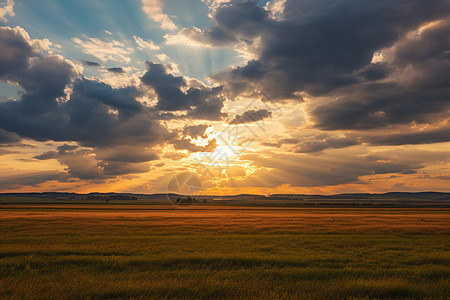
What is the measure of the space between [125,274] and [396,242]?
23.0m

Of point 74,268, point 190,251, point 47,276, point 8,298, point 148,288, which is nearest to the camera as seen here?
point 8,298

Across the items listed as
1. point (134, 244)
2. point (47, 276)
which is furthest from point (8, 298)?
point (134, 244)

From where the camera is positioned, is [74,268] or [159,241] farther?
[159,241]

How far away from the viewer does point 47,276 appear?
1331 cm

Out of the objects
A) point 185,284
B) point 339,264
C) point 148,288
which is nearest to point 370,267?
point 339,264

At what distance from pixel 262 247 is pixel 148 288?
1151 centimetres

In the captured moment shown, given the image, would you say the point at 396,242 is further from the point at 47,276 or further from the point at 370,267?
the point at 47,276

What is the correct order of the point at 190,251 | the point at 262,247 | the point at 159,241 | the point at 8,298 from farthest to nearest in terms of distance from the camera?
1. the point at 159,241
2. the point at 262,247
3. the point at 190,251
4. the point at 8,298

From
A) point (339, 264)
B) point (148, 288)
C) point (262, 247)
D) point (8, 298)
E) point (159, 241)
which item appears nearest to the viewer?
point (8, 298)

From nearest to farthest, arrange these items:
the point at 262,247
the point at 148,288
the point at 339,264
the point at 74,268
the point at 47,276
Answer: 1. the point at 148,288
2. the point at 47,276
3. the point at 74,268
4. the point at 339,264
5. the point at 262,247

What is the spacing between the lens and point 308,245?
22.3m

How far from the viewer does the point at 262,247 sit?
2100 cm

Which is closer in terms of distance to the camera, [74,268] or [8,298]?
[8,298]

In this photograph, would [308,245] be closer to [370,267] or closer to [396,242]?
[370,267]
